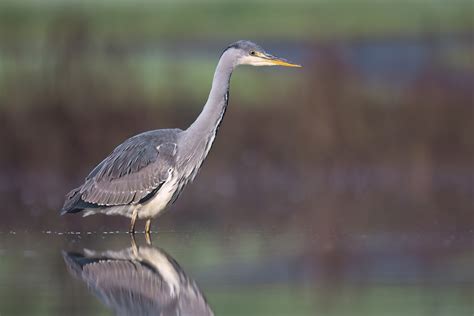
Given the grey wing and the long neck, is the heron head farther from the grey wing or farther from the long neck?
the grey wing

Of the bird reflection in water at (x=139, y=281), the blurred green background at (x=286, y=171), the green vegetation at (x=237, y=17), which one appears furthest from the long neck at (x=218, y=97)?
the green vegetation at (x=237, y=17)

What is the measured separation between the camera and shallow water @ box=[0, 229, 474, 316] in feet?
30.3

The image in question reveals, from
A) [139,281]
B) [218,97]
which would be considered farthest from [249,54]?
[139,281]

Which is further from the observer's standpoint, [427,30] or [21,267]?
[427,30]

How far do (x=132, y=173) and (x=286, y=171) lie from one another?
453cm

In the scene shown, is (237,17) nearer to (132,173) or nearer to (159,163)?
(132,173)

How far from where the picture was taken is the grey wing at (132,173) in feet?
41.3

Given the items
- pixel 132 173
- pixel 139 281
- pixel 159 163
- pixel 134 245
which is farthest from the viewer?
pixel 132 173

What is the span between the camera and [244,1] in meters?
35.7

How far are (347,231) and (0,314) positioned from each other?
13.8ft

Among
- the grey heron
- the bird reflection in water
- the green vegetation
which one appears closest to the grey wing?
the grey heron

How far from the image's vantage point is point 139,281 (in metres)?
10.2

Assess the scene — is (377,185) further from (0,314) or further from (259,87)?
(0,314)

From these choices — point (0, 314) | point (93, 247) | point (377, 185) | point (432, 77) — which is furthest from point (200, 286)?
point (432, 77)
